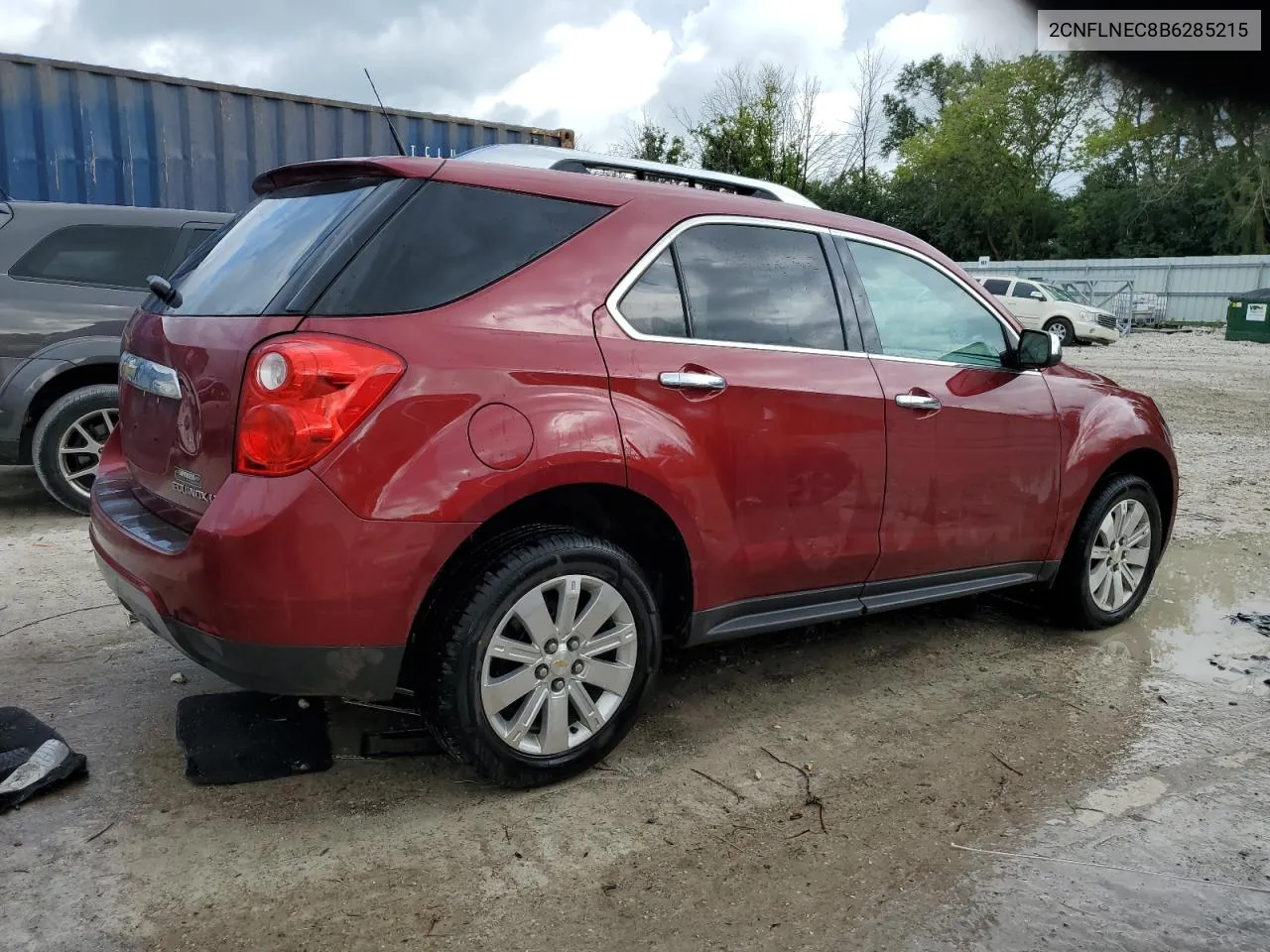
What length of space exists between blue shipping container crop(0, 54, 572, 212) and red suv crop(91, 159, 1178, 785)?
19.9 feet

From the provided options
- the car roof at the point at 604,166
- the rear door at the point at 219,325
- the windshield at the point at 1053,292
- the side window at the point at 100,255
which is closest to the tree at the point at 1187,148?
the rear door at the point at 219,325

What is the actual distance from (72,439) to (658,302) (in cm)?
435

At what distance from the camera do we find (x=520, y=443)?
264 cm

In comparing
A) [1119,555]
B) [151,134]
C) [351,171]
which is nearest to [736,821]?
[351,171]

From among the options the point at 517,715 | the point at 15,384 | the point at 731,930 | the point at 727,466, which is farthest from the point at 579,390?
the point at 15,384

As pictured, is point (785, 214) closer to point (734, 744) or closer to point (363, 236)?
point (363, 236)

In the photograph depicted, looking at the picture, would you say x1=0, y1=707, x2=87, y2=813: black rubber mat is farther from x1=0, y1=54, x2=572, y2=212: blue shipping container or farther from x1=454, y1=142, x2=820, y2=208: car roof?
x1=0, y1=54, x2=572, y2=212: blue shipping container

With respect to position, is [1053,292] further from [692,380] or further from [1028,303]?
[692,380]

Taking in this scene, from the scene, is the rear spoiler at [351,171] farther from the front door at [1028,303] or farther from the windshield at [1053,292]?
the windshield at [1053,292]

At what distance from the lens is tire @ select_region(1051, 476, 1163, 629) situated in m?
4.27

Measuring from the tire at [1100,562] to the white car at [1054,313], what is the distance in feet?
70.4

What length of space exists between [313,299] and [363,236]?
227 millimetres

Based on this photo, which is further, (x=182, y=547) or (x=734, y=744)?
(x=734, y=744)

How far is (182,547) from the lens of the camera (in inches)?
101
